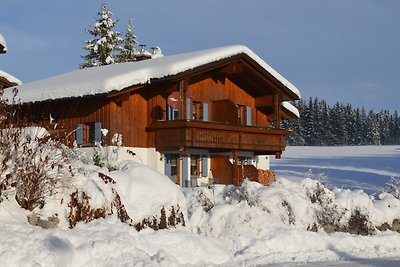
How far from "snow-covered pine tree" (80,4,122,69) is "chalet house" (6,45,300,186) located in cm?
2271

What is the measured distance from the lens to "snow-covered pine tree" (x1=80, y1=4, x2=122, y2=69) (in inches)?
2042

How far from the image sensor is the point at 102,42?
5178 cm

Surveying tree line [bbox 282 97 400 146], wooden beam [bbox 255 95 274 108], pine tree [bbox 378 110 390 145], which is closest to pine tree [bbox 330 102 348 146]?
tree line [bbox 282 97 400 146]

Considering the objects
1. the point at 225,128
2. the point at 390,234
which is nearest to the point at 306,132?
the point at 225,128

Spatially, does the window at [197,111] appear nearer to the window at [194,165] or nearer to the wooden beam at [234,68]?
the window at [194,165]

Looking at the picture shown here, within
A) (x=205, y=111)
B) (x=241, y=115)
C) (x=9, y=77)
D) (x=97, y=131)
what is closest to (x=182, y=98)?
(x=205, y=111)

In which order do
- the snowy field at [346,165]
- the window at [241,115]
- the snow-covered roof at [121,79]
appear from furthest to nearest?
the snowy field at [346,165]
the window at [241,115]
the snow-covered roof at [121,79]

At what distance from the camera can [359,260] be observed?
571 inches

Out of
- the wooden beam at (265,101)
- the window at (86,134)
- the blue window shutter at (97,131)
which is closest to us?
the blue window shutter at (97,131)

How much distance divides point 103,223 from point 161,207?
86.7 inches

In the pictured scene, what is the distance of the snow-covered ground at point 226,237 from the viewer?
11055 millimetres

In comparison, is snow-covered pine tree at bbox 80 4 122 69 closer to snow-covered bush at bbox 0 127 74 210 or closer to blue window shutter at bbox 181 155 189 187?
blue window shutter at bbox 181 155 189 187

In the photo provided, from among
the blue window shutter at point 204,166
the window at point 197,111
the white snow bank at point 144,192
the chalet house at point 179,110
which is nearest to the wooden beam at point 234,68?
the chalet house at point 179,110

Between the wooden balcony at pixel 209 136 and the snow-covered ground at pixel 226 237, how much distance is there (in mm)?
6871
